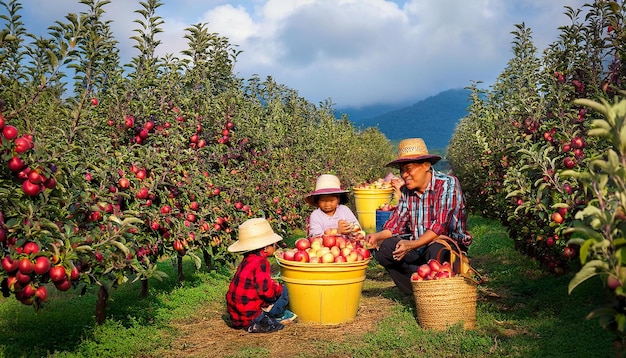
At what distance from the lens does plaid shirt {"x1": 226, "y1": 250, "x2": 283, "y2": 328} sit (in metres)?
6.02

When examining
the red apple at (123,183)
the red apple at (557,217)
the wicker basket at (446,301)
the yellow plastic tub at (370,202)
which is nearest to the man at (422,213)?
the wicker basket at (446,301)

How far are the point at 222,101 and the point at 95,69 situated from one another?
3485 mm

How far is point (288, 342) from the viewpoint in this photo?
565 centimetres

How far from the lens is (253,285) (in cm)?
604

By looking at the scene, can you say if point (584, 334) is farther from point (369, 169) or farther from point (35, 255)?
point (369, 169)

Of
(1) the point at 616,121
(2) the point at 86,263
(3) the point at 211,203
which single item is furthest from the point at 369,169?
(1) the point at 616,121

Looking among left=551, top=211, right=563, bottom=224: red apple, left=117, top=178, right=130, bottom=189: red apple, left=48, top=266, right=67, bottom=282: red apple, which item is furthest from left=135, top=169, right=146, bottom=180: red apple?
left=551, top=211, right=563, bottom=224: red apple

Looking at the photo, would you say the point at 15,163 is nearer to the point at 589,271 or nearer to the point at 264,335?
the point at 264,335

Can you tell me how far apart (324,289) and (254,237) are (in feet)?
2.94

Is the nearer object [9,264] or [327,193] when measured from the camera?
[9,264]

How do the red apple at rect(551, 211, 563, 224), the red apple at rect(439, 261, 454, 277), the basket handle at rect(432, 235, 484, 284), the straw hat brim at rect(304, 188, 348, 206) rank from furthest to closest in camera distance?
the straw hat brim at rect(304, 188, 348, 206)
the basket handle at rect(432, 235, 484, 284)
the red apple at rect(439, 261, 454, 277)
the red apple at rect(551, 211, 563, 224)

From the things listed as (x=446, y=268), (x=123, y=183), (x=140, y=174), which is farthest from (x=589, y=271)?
(x=140, y=174)

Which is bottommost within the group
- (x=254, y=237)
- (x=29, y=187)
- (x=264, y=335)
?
(x=264, y=335)

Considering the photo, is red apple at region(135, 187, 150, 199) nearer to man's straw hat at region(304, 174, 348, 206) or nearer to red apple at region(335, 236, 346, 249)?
red apple at region(335, 236, 346, 249)
